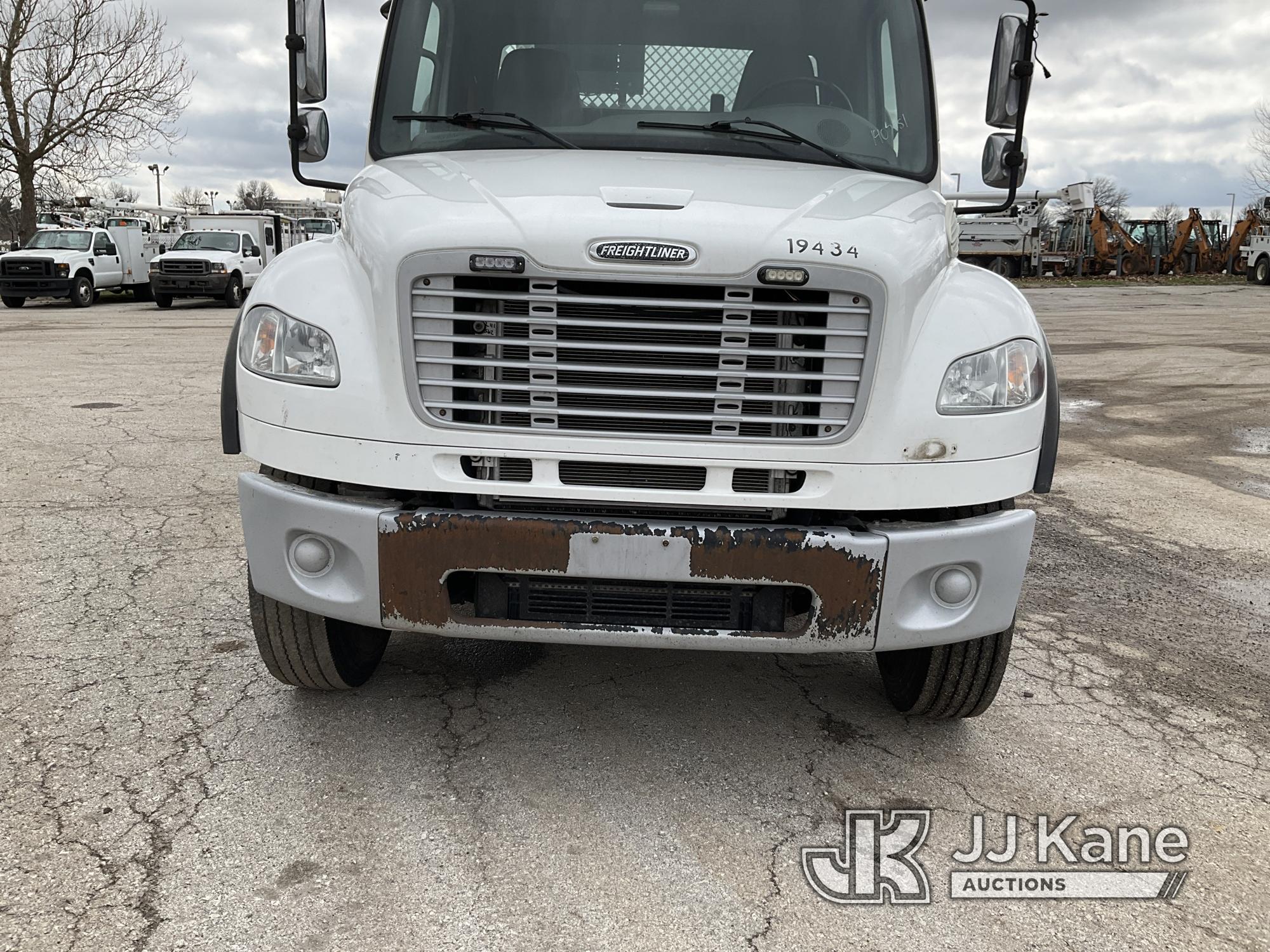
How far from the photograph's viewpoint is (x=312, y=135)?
13.7ft

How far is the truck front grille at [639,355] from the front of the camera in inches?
113

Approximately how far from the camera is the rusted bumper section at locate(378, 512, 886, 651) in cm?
282

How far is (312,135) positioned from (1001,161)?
2645mm

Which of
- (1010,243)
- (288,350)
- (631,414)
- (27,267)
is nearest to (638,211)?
(631,414)

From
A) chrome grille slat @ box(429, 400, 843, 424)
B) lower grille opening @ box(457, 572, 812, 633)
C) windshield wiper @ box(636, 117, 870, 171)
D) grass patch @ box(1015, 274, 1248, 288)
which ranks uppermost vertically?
windshield wiper @ box(636, 117, 870, 171)

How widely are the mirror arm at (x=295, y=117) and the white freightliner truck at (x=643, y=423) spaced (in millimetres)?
1077

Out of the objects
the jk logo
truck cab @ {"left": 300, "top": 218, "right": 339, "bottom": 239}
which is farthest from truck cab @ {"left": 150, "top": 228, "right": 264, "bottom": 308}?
the jk logo

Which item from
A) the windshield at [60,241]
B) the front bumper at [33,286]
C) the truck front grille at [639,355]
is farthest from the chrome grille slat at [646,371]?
the windshield at [60,241]

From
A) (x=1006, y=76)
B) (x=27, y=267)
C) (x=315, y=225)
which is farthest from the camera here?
(x=315, y=225)

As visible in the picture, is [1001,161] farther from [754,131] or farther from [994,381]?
[994,381]

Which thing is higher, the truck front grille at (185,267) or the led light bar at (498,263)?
the led light bar at (498,263)

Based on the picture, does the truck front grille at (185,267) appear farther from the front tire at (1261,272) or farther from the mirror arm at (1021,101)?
the front tire at (1261,272)

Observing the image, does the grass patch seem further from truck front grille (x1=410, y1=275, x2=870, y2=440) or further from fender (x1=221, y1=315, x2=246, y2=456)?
fender (x1=221, y1=315, x2=246, y2=456)

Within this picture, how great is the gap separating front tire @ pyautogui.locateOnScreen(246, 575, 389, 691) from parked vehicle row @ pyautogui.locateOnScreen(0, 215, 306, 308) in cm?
2102
